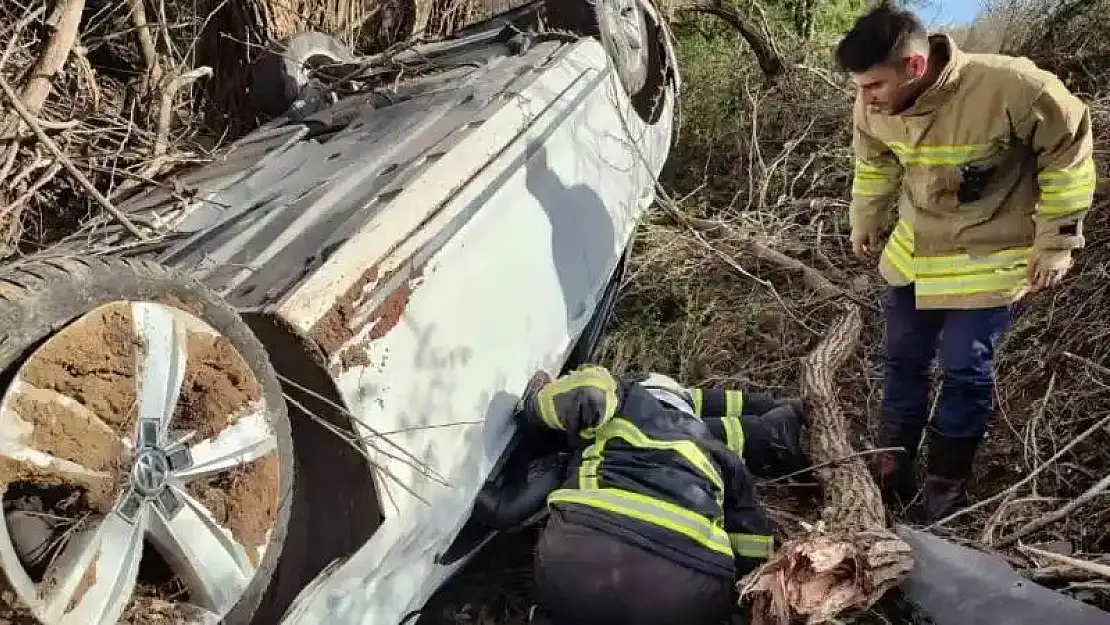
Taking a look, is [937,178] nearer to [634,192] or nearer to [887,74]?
[887,74]

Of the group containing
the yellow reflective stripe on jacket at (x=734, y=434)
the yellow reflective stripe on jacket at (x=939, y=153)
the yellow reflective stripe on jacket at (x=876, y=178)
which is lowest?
the yellow reflective stripe on jacket at (x=734, y=434)

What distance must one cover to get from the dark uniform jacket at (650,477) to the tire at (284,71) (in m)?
2.03

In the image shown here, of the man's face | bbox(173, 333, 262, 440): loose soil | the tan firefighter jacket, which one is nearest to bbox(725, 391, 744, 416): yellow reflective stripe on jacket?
the tan firefighter jacket

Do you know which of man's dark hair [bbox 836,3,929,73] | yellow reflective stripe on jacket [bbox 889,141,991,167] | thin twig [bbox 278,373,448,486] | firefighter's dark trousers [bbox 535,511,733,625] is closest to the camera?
thin twig [bbox 278,373,448,486]

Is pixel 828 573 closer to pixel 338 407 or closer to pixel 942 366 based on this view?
pixel 942 366

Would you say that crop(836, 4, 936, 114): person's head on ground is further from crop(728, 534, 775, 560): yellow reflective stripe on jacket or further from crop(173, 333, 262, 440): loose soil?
crop(173, 333, 262, 440): loose soil

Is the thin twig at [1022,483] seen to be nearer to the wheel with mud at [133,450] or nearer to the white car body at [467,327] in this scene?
the white car body at [467,327]

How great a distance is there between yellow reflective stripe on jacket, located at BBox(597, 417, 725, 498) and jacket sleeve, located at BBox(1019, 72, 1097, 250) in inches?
44.1

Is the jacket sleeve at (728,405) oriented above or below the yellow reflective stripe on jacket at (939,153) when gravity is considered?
below

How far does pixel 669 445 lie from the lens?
111 inches

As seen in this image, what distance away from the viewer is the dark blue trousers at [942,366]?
3.04 m

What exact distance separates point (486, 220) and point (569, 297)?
58 centimetres

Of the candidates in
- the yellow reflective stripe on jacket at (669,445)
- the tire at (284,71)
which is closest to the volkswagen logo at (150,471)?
the yellow reflective stripe on jacket at (669,445)

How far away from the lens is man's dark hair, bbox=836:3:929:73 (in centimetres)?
275
